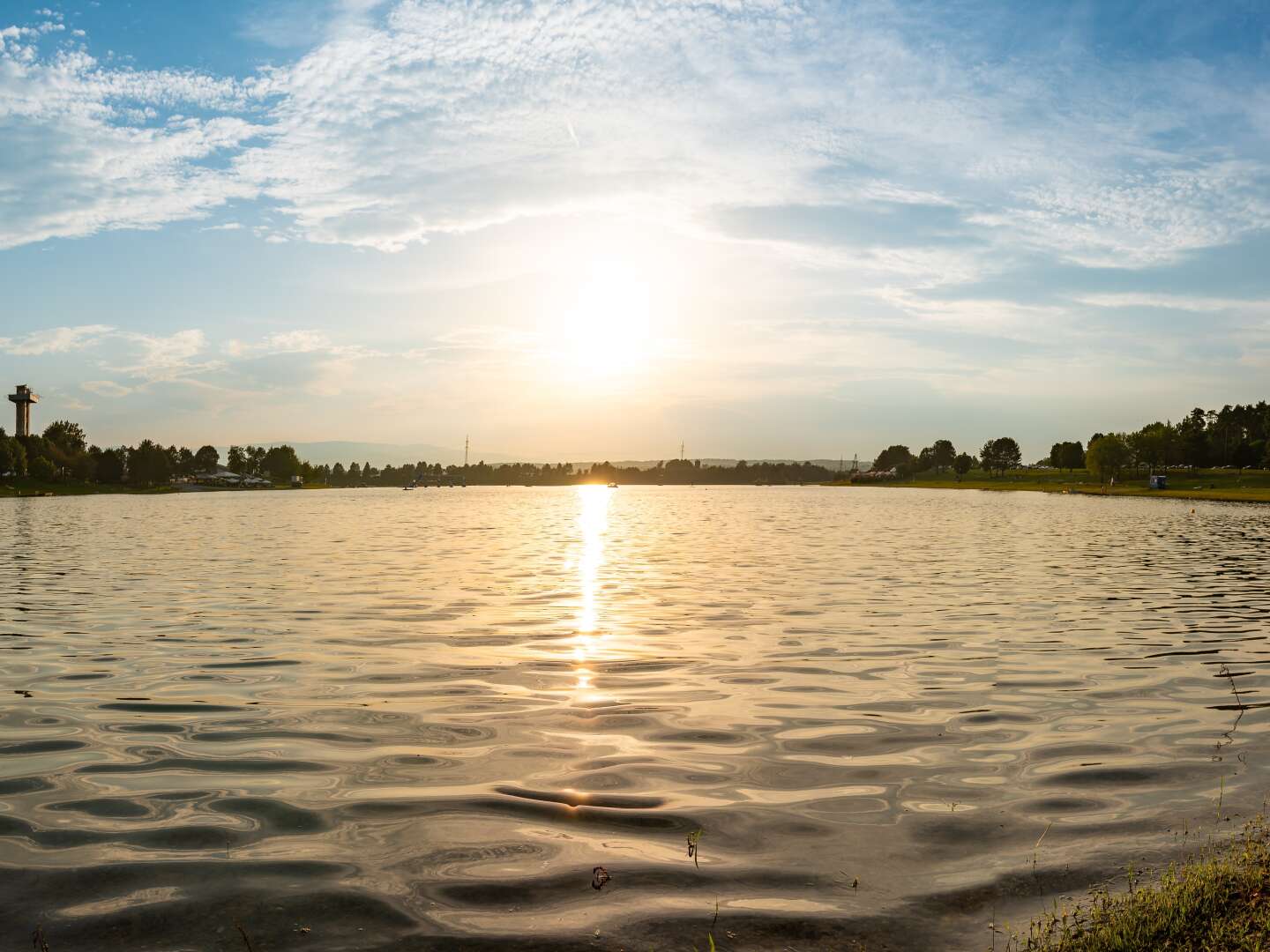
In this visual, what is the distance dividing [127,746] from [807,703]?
33.7 ft

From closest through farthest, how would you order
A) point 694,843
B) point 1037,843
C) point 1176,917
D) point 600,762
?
point 1176,917 < point 694,843 < point 1037,843 < point 600,762

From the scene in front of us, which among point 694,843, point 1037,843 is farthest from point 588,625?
point 1037,843

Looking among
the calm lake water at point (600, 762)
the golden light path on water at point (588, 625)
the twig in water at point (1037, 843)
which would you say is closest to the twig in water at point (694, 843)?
the calm lake water at point (600, 762)

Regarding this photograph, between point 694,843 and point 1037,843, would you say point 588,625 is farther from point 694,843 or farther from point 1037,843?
point 1037,843

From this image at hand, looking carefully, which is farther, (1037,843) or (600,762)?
(600,762)

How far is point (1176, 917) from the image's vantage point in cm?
671

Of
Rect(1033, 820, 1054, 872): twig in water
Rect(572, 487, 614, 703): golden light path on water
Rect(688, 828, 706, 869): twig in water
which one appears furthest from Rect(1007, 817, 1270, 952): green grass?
Rect(572, 487, 614, 703): golden light path on water

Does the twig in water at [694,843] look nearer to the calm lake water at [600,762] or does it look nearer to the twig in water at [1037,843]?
the calm lake water at [600,762]

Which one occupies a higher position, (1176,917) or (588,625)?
(1176,917)

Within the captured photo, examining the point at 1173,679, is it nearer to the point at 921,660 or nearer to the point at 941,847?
the point at 921,660

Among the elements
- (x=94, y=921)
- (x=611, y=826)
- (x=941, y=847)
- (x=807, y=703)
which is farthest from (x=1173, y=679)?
(x=94, y=921)

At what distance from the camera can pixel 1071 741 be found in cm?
1270

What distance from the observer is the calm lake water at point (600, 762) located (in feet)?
24.4

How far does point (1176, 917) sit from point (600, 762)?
21.8 feet
